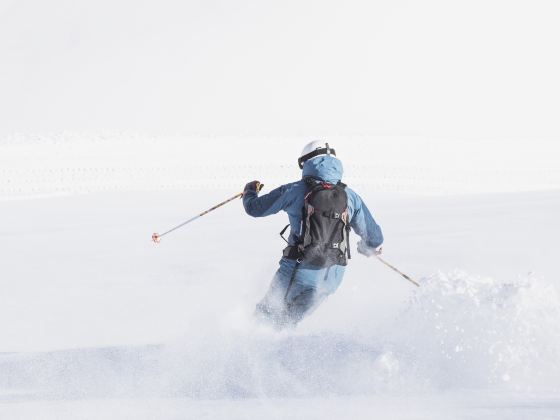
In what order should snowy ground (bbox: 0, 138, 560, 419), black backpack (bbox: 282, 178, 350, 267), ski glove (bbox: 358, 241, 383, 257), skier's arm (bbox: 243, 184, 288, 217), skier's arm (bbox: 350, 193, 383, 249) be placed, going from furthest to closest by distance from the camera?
ski glove (bbox: 358, 241, 383, 257)
skier's arm (bbox: 350, 193, 383, 249)
skier's arm (bbox: 243, 184, 288, 217)
black backpack (bbox: 282, 178, 350, 267)
snowy ground (bbox: 0, 138, 560, 419)

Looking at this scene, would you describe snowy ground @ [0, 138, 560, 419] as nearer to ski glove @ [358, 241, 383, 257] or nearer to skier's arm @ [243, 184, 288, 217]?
ski glove @ [358, 241, 383, 257]

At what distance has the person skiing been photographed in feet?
15.0

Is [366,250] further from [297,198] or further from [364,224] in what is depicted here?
[297,198]

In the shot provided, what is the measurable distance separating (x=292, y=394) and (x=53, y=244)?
7.24 metres

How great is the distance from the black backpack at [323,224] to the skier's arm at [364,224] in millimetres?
253

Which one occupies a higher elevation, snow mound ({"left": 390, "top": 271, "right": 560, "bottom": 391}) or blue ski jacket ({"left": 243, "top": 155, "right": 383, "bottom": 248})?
blue ski jacket ({"left": 243, "top": 155, "right": 383, "bottom": 248})

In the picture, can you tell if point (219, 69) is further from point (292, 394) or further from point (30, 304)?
point (292, 394)

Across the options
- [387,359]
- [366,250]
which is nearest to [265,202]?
[366,250]

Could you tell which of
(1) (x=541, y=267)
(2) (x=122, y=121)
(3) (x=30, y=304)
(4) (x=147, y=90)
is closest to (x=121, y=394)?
(3) (x=30, y=304)

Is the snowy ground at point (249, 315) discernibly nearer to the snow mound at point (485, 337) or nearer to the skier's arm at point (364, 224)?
the snow mound at point (485, 337)

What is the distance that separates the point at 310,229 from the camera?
4.58 meters

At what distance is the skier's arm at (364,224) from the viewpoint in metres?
4.90

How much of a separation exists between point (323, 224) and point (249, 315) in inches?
54.5

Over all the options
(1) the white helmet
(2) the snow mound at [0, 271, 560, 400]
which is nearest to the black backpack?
(1) the white helmet
